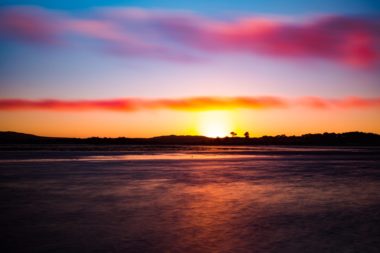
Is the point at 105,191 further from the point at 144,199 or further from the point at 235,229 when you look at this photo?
the point at 235,229

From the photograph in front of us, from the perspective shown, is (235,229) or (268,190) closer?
(235,229)

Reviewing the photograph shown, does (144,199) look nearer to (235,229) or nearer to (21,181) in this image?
(235,229)

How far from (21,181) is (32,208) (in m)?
7.17

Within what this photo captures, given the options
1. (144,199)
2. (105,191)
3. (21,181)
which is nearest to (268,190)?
(144,199)

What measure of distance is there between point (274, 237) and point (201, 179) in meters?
11.1

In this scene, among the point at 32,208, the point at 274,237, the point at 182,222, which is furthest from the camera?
the point at 32,208

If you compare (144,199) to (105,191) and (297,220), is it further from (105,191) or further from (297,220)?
(297,220)

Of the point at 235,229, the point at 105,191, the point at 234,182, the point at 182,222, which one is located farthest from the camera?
the point at 234,182

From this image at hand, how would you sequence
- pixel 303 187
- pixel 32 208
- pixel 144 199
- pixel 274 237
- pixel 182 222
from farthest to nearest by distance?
pixel 303 187, pixel 144 199, pixel 32 208, pixel 182 222, pixel 274 237

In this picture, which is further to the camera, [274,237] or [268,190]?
[268,190]

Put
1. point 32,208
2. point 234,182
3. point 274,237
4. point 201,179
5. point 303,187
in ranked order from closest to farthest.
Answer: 1. point 274,237
2. point 32,208
3. point 303,187
4. point 234,182
5. point 201,179

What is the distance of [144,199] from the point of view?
12.9 m

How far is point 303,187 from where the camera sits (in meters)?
15.9

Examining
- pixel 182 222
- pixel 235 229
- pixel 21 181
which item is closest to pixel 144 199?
pixel 182 222
